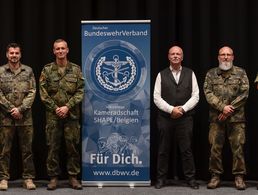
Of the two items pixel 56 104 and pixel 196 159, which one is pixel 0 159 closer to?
pixel 56 104

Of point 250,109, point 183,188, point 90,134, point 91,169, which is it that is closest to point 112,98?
point 90,134

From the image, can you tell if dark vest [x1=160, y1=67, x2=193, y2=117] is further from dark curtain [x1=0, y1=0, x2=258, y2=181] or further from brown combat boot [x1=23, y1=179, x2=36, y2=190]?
brown combat boot [x1=23, y1=179, x2=36, y2=190]

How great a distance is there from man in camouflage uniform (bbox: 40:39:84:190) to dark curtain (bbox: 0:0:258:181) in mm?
737

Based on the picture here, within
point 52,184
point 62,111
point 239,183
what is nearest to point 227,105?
point 239,183

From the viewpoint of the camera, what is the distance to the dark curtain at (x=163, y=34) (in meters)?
6.16

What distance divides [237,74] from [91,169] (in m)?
1.83

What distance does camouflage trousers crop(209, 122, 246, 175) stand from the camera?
545cm

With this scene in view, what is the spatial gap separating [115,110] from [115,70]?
16.7 inches

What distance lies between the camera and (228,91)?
5449mm

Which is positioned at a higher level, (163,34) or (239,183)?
(163,34)

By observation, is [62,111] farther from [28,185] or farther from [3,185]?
[3,185]

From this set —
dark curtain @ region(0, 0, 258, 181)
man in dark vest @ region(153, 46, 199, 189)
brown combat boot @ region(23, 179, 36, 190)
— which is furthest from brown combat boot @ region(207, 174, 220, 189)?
brown combat boot @ region(23, 179, 36, 190)

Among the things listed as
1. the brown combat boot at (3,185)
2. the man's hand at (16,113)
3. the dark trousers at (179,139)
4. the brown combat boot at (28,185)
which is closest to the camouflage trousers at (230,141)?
the dark trousers at (179,139)

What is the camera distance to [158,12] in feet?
20.4
